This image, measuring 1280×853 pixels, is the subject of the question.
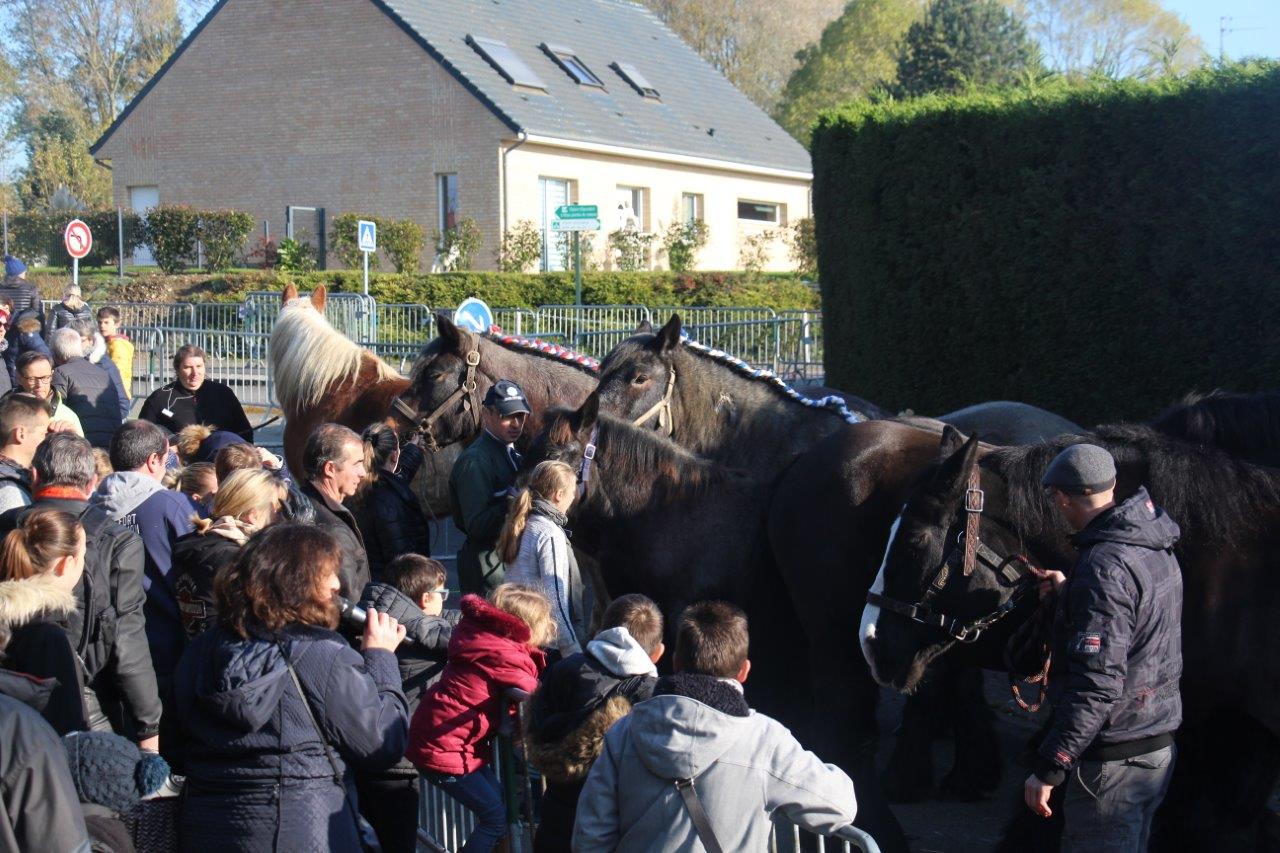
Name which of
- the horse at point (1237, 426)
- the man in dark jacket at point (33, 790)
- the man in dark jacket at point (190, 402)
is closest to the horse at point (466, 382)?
the man in dark jacket at point (190, 402)

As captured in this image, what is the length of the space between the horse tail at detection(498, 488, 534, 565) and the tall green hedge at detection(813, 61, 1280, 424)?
5486 millimetres

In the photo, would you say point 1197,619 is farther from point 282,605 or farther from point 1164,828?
point 282,605

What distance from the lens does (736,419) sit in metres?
6.93

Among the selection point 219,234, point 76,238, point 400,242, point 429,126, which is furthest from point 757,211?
point 76,238

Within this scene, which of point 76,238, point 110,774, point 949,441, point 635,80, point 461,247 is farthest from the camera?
point 635,80

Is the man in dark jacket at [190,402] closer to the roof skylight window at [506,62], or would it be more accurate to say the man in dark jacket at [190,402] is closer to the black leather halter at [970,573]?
the black leather halter at [970,573]

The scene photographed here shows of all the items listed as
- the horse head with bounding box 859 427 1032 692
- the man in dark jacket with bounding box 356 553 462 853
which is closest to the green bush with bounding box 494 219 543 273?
the man in dark jacket with bounding box 356 553 462 853

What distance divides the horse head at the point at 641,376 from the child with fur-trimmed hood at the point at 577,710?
300 centimetres

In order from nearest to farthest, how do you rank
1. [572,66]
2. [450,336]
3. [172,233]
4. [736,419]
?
[736,419] → [450,336] → [172,233] → [572,66]

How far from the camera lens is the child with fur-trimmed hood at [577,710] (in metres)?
3.62

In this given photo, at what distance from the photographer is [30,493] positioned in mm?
5867

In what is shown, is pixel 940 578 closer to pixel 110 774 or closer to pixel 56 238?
pixel 110 774

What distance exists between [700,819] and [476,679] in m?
1.37

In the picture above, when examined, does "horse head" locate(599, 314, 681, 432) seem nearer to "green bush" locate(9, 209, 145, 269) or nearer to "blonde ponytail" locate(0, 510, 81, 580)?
"blonde ponytail" locate(0, 510, 81, 580)
